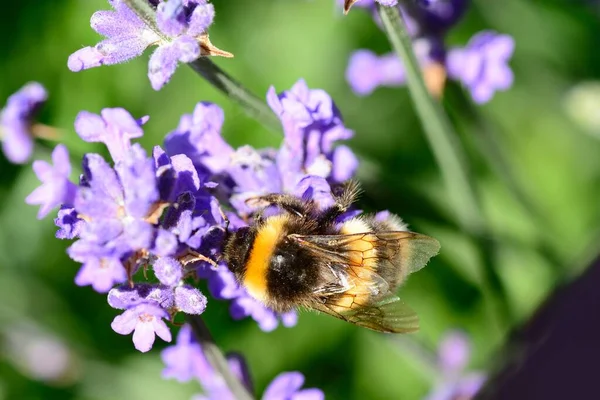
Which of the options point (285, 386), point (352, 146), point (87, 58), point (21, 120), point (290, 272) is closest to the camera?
point (87, 58)

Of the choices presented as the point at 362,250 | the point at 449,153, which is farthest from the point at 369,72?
the point at 362,250

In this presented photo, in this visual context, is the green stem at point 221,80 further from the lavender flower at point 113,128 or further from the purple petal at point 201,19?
the lavender flower at point 113,128

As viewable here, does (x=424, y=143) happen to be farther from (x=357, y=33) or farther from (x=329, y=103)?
(x=329, y=103)

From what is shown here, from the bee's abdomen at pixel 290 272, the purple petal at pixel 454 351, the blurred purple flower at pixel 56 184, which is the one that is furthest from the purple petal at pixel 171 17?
the purple petal at pixel 454 351

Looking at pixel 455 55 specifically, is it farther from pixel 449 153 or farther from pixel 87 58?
pixel 87 58

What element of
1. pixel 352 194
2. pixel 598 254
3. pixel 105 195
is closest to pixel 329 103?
pixel 352 194

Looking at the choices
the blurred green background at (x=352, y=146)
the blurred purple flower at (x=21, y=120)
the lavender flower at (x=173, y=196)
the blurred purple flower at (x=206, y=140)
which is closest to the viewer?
the lavender flower at (x=173, y=196)

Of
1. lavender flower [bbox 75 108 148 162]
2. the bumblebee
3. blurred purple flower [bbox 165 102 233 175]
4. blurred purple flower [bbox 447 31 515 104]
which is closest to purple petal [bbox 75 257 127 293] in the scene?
lavender flower [bbox 75 108 148 162]

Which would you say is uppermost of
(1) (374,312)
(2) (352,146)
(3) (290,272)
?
(3) (290,272)
